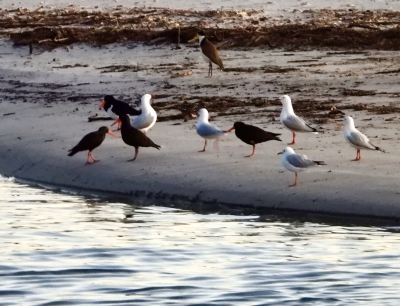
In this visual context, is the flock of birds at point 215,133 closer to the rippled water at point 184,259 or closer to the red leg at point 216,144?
the red leg at point 216,144

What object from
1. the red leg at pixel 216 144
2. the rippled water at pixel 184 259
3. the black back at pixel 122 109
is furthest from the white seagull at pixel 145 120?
the rippled water at pixel 184 259

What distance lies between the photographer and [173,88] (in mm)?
18219

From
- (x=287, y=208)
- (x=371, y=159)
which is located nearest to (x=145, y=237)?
(x=287, y=208)

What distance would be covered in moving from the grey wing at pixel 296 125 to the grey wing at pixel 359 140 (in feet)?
3.62

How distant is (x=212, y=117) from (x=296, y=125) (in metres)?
2.42

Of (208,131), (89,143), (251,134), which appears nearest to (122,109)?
(89,143)

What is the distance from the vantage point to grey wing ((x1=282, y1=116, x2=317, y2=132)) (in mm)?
13555

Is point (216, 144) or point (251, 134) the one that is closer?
point (251, 134)

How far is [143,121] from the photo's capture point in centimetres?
1450

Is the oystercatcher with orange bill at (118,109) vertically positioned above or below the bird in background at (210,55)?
below

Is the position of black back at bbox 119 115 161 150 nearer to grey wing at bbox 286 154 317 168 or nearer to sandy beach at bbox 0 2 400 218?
sandy beach at bbox 0 2 400 218

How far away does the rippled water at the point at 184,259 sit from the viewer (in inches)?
333

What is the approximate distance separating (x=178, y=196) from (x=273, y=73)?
6953 millimetres

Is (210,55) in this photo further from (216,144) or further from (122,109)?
(216,144)
